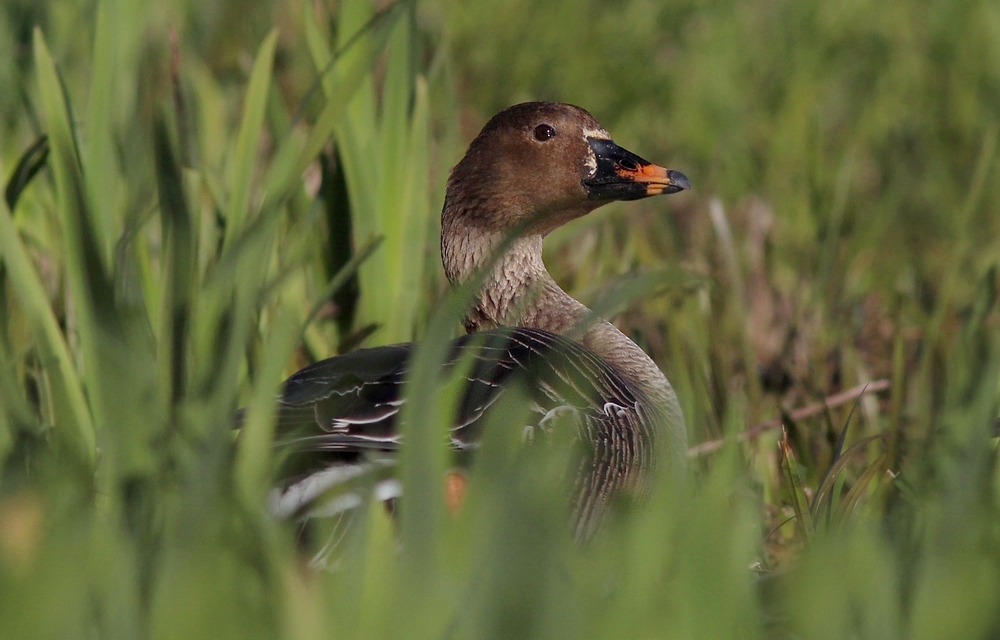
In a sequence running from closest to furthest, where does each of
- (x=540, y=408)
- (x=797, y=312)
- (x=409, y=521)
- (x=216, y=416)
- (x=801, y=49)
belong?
(x=409, y=521) → (x=216, y=416) → (x=540, y=408) → (x=797, y=312) → (x=801, y=49)

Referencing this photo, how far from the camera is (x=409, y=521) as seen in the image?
1.70 m

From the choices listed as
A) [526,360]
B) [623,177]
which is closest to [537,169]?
[623,177]

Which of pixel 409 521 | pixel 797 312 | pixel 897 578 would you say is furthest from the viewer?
pixel 797 312

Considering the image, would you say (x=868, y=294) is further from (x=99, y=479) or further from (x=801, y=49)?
(x=99, y=479)

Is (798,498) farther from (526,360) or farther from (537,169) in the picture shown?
(537,169)

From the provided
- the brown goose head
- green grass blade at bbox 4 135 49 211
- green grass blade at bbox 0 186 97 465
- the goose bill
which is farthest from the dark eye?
green grass blade at bbox 0 186 97 465

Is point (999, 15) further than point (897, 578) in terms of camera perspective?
Yes

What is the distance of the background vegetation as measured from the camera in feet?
5.33

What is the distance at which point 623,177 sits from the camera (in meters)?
3.59

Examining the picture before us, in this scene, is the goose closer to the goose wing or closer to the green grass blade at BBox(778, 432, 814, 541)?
the goose wing

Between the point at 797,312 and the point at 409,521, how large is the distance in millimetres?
2733

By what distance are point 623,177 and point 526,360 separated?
0.99m

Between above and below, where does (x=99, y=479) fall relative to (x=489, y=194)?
below

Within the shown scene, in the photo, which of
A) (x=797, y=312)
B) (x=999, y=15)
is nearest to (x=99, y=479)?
(x=797, y=312)
